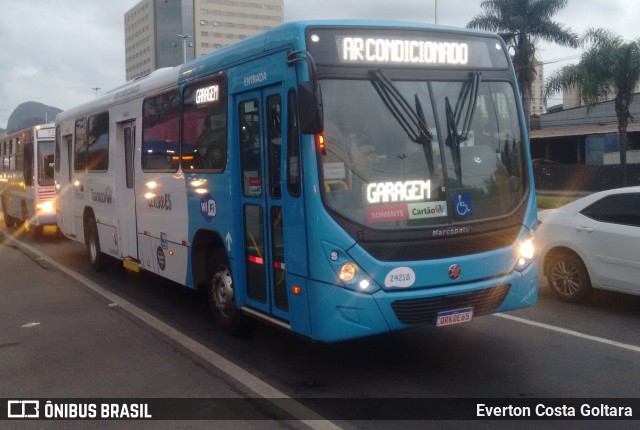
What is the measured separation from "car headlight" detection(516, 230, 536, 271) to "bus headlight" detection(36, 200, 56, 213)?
15.2 metres

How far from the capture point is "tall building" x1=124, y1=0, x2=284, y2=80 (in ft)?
470

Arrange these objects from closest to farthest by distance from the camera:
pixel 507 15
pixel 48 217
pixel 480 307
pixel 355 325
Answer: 1. pixel 355 325
2. pixel 480 307
3. pixel 48 217
4. pixel 507 15

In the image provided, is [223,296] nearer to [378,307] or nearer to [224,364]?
[224,364]

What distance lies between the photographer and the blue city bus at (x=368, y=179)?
19.4 ft

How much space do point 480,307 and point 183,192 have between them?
4.07m

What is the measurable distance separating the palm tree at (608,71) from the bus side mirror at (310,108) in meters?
29.9

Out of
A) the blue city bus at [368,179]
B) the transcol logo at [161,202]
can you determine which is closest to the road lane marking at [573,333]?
the blue city bus at [368,179]

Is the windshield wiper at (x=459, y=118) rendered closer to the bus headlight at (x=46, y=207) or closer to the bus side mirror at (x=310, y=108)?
the bus side mirror at (x=310, y=108)

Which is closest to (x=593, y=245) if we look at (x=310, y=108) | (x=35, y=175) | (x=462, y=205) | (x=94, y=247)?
(x=462, y=205)

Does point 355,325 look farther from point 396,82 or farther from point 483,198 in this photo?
point 396,82

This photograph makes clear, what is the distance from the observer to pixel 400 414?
550cm

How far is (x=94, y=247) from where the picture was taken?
12945mm

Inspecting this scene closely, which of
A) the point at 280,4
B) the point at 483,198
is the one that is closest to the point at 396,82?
the point at 483,198

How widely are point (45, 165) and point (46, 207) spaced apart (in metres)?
1.14
